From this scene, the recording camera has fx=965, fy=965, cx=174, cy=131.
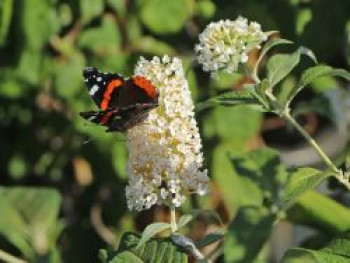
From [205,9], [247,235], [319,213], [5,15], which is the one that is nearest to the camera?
[247,235]

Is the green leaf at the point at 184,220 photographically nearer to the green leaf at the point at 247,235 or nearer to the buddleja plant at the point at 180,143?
the buddleja plant at the point at 180,143

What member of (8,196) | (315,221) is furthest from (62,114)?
(315,221)

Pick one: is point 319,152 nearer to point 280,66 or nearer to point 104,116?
point 280,66

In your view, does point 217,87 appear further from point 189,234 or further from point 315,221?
point 315,221

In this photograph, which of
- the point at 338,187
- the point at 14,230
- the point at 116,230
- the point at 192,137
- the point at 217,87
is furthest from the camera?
the point at 116,230

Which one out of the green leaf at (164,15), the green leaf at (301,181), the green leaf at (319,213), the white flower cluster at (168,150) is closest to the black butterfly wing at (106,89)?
the white flower cluster at (168,150)

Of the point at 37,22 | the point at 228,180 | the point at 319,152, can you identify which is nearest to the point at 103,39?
the point at 37,22

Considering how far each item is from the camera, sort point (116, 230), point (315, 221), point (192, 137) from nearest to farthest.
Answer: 1. point (192, 137)
2. point (315, 221)
3. point (116, 230)
